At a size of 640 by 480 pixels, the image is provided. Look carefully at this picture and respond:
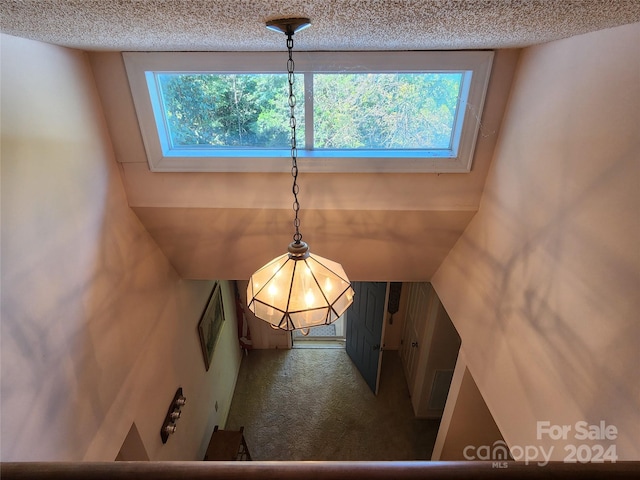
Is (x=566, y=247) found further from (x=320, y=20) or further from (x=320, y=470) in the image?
(x=320, y=470)

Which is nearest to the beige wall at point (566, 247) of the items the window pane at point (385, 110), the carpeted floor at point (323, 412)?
the window pane at point (385, 110)

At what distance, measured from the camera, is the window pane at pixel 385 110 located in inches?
77.1

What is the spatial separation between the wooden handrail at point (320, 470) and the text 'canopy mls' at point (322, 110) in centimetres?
187

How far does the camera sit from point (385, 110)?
2.05 m

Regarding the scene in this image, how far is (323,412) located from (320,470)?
13.5 feet

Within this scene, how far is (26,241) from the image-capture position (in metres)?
1.36

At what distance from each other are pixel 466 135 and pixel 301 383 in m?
3.72

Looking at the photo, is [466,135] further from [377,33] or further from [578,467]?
[578,467]

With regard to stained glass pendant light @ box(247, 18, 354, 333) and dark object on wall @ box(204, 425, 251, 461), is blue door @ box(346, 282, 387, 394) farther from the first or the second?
stained glass pendant light @ box(247, 18, 354, 333)

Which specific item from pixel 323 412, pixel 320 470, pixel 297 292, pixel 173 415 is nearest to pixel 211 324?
pixel 173 415

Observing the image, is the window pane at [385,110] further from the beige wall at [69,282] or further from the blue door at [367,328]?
the blue door at [367,328]

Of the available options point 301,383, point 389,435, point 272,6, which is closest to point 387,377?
point 389,435

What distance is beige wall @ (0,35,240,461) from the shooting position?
1.31 m

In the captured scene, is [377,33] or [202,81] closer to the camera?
[377,33]
